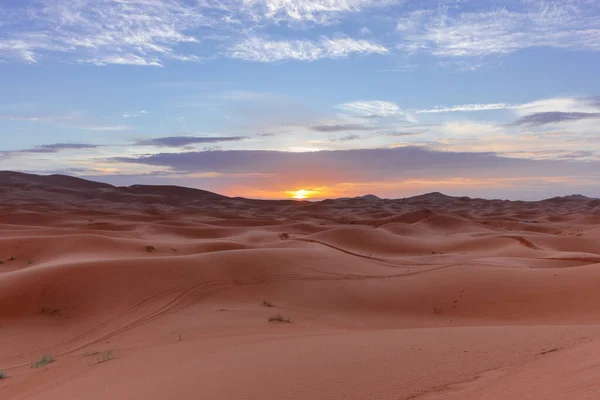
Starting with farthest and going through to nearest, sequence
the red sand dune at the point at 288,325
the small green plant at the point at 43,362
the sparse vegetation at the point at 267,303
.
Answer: the sparse vegetation at the point at 267,303 < the small green plant at the point at 43,362 < the red sand dune at the point at 288,325

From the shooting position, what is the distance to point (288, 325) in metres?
8.55

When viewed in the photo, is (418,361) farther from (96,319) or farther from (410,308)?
(96,319)

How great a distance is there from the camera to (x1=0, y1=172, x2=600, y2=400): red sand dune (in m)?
4.82

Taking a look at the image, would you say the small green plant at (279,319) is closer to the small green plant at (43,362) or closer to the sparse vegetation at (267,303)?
the sparse vegetation at (267,303)

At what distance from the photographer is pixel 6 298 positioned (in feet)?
35.6

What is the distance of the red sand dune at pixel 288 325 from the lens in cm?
482

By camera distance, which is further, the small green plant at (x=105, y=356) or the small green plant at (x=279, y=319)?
the small green plant at (x=279, y=319)

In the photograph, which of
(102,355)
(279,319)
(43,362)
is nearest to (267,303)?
(279,319)

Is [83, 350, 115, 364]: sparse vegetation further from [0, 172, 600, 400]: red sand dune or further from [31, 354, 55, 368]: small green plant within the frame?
[31, 354, 55, 368]: small green plant

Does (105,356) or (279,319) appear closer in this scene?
(105,356)

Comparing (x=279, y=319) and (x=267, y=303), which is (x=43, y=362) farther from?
(x=267, y=303)

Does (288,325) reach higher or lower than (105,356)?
higher

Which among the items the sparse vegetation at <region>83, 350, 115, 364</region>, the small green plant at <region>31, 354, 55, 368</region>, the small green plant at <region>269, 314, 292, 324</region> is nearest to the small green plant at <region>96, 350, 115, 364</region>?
the sparse vegetation at <region>83, 350, 115, 364</region>

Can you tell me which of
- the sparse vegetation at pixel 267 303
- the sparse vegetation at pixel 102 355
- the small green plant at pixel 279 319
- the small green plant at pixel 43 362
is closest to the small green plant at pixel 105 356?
the sparse vegetation at pixel 102 355
